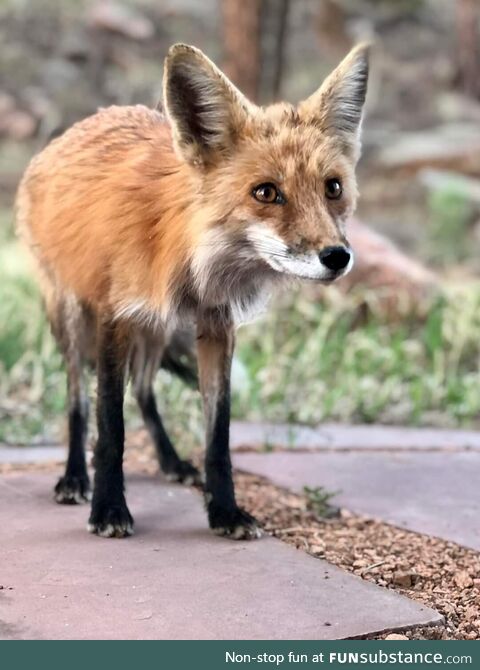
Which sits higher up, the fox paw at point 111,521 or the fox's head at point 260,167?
the fox's head at point 260,167

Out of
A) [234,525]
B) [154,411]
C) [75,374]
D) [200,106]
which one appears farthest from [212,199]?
[154,411]

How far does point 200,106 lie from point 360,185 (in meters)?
12.8

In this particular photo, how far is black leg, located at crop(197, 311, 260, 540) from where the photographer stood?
358cm

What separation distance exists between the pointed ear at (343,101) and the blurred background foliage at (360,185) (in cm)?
217

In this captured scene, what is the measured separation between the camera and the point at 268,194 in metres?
3.16

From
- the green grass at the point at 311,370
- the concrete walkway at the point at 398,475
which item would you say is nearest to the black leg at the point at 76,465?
the concrete walkway at the point at 398,475

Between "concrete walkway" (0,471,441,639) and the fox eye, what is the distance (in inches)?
45.3

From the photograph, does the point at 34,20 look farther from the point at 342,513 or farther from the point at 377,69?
the point at 342,513

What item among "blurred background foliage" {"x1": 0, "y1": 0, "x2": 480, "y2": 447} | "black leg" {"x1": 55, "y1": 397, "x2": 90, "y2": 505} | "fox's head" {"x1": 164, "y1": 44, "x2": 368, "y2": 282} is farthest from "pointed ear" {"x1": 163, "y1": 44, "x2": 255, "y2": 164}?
"blurred background foliage" {"x1": 0, "y1": 0, "x2": 480, "y2": 447}

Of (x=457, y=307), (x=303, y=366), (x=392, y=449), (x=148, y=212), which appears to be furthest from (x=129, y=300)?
(x=457, y=307)

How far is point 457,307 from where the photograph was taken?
Result: 7629 millimetres

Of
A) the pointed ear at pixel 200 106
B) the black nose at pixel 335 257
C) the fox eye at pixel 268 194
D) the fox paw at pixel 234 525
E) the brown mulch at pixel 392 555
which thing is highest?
the pointed ear at pixel 200 106

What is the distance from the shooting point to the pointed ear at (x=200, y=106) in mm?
3211

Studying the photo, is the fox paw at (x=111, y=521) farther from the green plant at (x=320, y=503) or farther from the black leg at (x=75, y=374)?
the green plant at (x=320, y=503)
